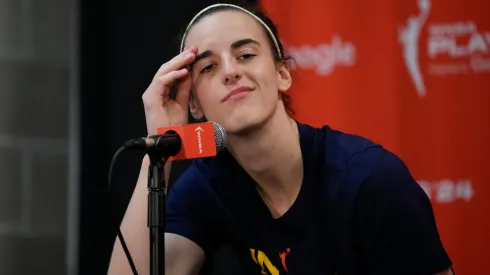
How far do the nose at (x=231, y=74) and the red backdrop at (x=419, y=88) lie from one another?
64 cm

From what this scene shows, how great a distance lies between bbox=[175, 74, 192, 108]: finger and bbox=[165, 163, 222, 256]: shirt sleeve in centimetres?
22

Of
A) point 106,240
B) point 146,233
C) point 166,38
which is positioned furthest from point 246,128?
point 106,240

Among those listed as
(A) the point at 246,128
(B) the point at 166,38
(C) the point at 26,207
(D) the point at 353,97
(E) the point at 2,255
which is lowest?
(E) the point at 2,255

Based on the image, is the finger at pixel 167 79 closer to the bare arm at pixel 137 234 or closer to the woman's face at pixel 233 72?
the woman's face at pixel 233 72

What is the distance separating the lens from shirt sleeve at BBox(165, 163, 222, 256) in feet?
6.06

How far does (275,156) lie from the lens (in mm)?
1739

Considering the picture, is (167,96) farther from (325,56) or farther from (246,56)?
(325,56)

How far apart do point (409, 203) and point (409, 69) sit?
774 mm

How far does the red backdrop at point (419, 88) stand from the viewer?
83.4 inches

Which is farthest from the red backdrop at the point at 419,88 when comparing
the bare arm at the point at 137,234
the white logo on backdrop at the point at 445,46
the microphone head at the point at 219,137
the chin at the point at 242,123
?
the microphone head at the point at 219,137

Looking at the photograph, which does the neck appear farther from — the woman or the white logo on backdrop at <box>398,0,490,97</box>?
the white logo on backdrop at <box>398,0,490,97</box>

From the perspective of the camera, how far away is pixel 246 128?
5.46ft

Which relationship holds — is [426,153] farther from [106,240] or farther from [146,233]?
[106,240]

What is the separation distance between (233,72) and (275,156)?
9.6 inches
